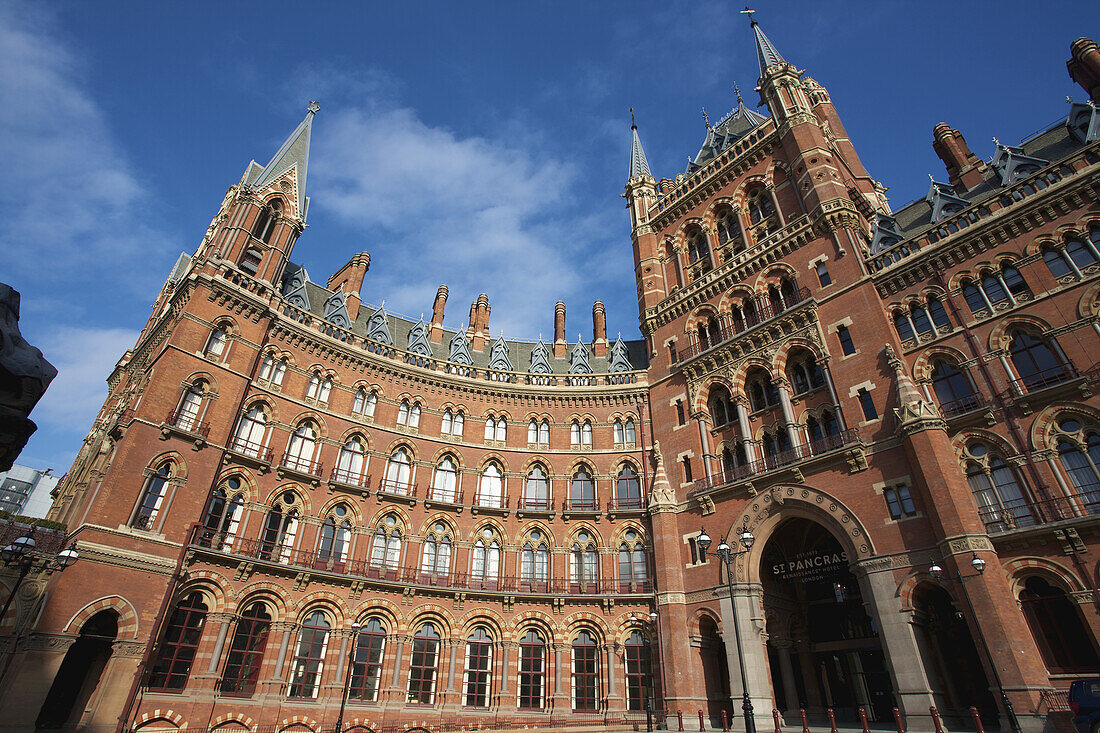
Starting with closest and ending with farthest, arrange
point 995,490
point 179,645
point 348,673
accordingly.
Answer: point 995,490 → point 179,645 → point 348,673

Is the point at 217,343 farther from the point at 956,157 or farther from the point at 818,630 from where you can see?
the point at 956,157

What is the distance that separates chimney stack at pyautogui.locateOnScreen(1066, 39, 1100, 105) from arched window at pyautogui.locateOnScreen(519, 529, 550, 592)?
36668 millimetres

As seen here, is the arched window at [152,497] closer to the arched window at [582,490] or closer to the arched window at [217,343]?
the arched window at [217,343]

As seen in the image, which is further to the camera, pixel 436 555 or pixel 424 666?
pixel 436 555

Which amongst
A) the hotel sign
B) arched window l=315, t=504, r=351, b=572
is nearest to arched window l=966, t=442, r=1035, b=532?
the hotel sign

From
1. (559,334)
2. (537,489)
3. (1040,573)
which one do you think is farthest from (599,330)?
(1040,573)

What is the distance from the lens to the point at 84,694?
22.8 meters

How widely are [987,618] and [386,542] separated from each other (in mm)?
26339

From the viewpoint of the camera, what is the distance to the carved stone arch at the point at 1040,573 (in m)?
18.5

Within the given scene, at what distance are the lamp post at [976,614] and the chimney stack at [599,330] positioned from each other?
997 inches

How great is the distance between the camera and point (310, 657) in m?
26.4

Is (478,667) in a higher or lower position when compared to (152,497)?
lower

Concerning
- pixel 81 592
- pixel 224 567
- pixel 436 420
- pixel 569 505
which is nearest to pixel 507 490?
pixel 569 505

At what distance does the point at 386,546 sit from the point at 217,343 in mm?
13828
